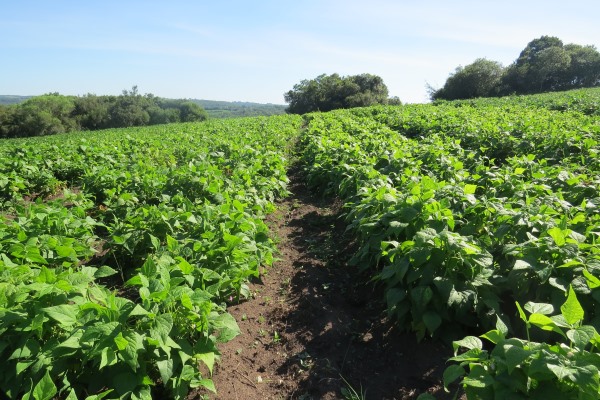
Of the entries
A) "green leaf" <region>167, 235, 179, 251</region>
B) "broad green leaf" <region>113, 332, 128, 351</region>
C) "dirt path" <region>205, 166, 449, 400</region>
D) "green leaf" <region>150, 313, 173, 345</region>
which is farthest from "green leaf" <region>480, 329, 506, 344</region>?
"green leaf" <region>167, 235, 179, 251</region>

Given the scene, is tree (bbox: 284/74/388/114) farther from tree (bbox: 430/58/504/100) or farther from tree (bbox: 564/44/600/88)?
tree (bbox: 564/44/600/88)

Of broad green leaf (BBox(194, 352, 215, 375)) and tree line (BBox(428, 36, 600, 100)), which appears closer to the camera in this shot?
broad green leaf (BBox(194, 352, 215, 375))

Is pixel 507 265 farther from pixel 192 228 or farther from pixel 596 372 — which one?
pixel 192 228

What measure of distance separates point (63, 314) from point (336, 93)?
60284 millimetres

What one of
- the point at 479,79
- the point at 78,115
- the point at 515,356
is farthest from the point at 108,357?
the point at 78,115

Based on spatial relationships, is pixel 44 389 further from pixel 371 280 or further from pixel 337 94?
pixel 337 94

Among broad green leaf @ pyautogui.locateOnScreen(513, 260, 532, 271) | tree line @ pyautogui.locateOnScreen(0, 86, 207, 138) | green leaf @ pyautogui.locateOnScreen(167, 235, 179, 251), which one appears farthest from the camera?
tree line @ pyautogui.locateOnScreen(0, 86, 207, 138)

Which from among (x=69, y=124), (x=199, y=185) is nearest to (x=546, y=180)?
(x=199, y=185)

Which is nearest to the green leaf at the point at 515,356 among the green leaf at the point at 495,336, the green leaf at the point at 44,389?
the green leaf at the point at 495,336

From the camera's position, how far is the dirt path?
3.11m

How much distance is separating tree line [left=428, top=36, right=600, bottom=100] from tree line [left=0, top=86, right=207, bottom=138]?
6095 cm

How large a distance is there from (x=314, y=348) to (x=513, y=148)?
7915 mm

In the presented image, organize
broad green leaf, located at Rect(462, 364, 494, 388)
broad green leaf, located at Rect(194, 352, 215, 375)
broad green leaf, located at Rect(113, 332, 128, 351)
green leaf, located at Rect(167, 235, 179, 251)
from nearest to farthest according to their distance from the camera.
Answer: broad green leaf, located at Rect(462, 364, 494, 388) < broad green leaf, located at Rect(113, 332, 128, 351) < broad green leaf, located at Rect(194, 352, 215, 375) < green leaf, located at Rect(167, 235, 179, 251)

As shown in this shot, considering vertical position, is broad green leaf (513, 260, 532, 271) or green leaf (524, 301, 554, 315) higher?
broad green leaf (513, 260, 532, 271)
